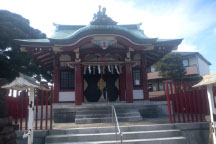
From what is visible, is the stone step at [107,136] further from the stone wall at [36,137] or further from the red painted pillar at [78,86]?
the red painted pillar at [78,86]

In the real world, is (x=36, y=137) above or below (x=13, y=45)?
below

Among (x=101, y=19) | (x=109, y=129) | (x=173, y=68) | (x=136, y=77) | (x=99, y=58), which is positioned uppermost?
(x=101, y=19)

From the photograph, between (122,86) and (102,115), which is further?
(122,86)

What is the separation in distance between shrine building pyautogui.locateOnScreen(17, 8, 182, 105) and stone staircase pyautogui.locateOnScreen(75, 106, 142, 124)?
1614mm

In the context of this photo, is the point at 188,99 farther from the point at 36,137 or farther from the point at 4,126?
the point at 4,126

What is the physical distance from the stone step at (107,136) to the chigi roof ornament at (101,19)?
7.97 m

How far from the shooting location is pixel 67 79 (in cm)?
1277

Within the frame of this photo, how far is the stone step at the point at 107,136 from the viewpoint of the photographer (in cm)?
630

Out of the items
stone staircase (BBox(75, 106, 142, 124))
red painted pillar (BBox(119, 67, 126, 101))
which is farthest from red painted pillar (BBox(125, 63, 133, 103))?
stone staircase (BBox(75, 106, 142, 124))

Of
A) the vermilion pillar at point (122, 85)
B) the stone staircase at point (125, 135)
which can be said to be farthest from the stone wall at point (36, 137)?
the vermilion pillar at point (122, 85)

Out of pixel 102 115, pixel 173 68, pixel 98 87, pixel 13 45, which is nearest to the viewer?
pixel 102 115

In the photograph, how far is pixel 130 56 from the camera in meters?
12.8

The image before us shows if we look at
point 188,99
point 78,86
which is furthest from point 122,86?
point 188,99

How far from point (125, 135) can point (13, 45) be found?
16953 mm
